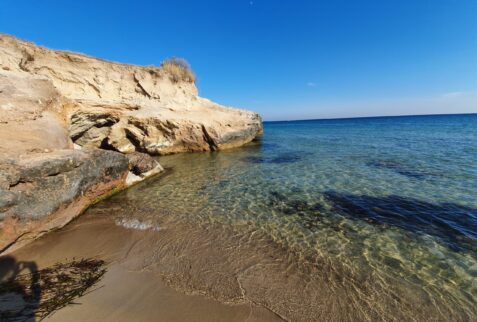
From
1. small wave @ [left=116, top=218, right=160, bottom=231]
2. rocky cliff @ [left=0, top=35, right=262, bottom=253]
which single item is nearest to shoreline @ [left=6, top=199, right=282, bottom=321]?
small wave @ [left=116, top=218, right=160, bottom=231]

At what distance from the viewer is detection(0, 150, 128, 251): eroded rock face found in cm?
416

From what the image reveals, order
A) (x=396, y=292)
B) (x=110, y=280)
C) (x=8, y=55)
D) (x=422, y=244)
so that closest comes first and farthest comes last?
(x=396, y=292)
(x=110, y=280)
(x=422, y=244)
(x=8, y=55)

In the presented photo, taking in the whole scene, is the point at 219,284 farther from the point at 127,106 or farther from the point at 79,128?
the point at 127,106

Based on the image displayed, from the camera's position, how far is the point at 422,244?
14.3ft

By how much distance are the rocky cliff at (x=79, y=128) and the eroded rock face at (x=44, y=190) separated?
0.02m

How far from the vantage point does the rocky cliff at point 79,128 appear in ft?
15.1

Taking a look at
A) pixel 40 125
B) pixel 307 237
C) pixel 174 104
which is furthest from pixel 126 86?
pixel 307 237

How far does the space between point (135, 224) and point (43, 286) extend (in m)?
2.24

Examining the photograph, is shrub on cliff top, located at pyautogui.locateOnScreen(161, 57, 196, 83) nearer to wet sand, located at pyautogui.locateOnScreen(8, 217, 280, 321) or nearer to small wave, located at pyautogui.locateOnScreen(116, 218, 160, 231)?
small wave, located at pyautogui.locateOnScreen(116, 218, 160, 231)

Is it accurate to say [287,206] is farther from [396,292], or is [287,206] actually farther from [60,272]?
[60,272]

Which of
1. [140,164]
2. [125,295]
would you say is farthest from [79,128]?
[125,295]

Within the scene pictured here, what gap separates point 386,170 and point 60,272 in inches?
441

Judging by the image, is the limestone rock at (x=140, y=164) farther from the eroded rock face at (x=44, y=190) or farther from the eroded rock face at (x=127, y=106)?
the eroded rock face at (x=127, y=106)

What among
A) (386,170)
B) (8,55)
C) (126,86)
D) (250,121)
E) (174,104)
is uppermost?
(8,55)
